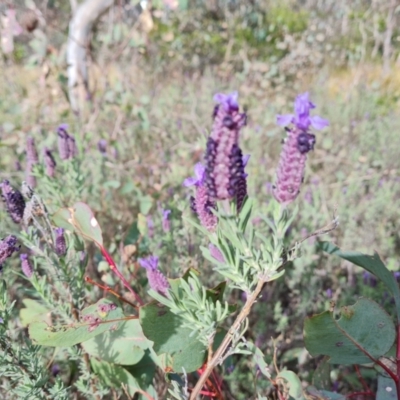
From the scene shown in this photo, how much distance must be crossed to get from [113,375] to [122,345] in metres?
0.11

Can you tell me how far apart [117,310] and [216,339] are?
21cm

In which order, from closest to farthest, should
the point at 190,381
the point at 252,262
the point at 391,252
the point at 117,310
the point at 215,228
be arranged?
the point at 252,262 → the point at 215,228 → the point at 117,310 → the point at 190,381 → the point at 391,252

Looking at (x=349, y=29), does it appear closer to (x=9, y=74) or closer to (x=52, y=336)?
(x=9, y=74)

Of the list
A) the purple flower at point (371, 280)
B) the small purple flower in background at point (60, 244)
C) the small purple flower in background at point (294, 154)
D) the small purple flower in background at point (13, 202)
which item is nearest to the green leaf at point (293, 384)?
the small purple flower in background at point (294, 154)

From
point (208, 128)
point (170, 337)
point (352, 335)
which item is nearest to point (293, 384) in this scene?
point (352, 335)

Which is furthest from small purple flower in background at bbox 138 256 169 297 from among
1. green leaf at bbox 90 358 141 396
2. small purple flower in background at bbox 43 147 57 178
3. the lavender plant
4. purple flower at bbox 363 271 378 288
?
purple flower at bbox 363 271 378 288

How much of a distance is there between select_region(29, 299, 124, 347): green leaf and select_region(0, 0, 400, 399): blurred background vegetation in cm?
32

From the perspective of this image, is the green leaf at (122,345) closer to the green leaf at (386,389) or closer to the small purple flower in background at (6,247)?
the small purple flower in background at (6,247)

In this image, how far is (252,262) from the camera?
58 centimetres

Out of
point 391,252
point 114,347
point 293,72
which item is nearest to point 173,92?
point 293,72

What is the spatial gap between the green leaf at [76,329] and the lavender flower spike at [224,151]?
353 millimetres

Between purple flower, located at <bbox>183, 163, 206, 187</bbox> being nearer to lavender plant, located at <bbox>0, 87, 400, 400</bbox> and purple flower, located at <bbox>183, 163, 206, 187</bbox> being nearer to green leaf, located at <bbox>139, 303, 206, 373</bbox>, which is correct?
lavender plant, located at <bbox>0, 87, 400, 400</bbox>

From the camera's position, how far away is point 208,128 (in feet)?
9.66

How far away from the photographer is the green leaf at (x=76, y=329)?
0.73 m
